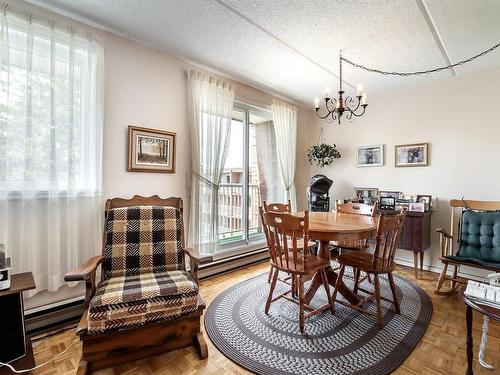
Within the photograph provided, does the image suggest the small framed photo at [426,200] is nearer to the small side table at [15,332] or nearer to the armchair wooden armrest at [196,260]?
the armchair wooden armrest at [196,260]

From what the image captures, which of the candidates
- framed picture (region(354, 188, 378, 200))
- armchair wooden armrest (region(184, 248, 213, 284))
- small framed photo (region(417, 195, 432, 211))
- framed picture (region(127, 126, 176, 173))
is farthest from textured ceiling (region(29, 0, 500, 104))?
armchair wooden armrest (region(184, 248, 213, 284))

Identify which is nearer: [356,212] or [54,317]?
[54,317]

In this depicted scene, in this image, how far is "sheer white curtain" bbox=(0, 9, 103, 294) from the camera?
1785 mm

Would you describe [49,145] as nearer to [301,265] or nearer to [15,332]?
[15,332]

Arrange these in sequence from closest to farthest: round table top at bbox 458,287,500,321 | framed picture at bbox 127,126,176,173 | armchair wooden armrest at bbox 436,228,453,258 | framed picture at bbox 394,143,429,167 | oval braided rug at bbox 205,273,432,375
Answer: round table top at bbox 458,287,500,321
oval braided rug at bbox 205,273,432,375
framed picture at bbox 127,126,176,173
armchair wooden armrest at bbox 436,228,453,258
framed picture at bbox 394,143,429,167

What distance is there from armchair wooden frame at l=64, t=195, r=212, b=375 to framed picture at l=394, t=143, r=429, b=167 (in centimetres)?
321

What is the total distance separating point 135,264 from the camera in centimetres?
201

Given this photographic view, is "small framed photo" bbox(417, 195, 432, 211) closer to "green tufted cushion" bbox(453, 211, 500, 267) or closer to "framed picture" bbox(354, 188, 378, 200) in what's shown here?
"green tufted cushion" bbox(453, 211, 500, 267)

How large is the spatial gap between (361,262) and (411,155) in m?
2.26

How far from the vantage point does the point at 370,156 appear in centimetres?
394

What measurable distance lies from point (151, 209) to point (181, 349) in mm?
1112

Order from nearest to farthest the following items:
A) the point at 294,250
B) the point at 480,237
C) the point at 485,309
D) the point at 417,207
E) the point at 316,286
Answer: the point at 485,309 → the point at 294,250 → the point at 316,286 → the point at 480,237 → the point at 417,207

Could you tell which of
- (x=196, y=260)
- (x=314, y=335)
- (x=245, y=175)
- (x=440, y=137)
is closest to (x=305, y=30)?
(x=245, y=175)

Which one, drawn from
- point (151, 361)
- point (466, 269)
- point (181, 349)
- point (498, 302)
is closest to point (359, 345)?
point (498, 302)
